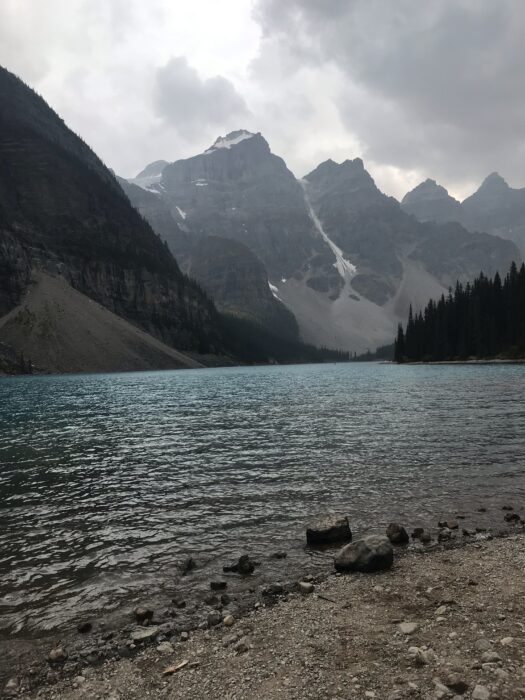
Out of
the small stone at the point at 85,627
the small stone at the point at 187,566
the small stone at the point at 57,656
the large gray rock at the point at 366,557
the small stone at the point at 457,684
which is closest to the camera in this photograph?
the small stone at the point at 457,684

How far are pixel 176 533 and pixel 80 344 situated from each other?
165135 mm

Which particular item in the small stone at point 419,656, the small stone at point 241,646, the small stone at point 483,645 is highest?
the small stone at point 483,645

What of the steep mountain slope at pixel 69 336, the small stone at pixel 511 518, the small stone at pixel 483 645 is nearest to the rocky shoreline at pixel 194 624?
the small stone at pixel 483 645

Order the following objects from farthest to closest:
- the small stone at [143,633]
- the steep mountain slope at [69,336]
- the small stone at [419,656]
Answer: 1. the steep mountain slope at [69,336]
2. the small stone at [143,633]
3. the small stone at [419,656]

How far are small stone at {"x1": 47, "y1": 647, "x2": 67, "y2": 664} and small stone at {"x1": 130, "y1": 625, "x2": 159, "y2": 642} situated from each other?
1312 mm

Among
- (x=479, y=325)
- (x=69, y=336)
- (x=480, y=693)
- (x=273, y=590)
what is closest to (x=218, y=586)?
(x=273, y=590)

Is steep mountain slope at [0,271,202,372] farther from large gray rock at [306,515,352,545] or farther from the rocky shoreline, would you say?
the rocky shoreline

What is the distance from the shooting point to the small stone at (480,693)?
20.9ft

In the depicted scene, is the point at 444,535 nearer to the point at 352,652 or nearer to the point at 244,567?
the point at 244,567

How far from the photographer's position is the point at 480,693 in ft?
21.2

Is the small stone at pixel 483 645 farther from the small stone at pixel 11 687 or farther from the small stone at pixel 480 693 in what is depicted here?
the small stone at pixel 11 687

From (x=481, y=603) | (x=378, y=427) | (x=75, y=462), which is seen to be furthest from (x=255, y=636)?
(x=378, y=427)

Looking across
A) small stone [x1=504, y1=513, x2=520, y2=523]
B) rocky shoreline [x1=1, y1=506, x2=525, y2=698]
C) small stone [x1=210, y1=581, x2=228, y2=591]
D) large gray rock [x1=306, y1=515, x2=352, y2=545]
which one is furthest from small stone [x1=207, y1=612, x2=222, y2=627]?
small stone [x1=504, y1=513, x2=520, y2=523]

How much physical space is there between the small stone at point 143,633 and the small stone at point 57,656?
131cm
